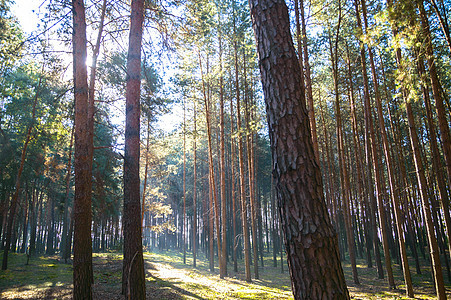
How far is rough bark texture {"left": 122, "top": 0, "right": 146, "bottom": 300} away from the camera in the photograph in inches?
178

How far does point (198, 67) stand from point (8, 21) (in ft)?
29.3

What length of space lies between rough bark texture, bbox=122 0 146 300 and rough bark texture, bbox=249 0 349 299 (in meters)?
2.91

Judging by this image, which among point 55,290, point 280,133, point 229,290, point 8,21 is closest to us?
point 280,133

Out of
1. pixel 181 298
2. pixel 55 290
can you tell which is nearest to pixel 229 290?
pixel 181 298

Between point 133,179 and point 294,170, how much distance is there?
3564 mm

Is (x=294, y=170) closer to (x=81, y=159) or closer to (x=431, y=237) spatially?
(x=81, y=159)

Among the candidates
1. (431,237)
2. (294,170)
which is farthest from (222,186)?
(294,170)

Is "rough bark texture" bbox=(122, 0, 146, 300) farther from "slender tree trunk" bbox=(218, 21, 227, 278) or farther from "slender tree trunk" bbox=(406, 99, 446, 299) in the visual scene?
"slender tree trunk" bbox=(218, 21, 227, 278)

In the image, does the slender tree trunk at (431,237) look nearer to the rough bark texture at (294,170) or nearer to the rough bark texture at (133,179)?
the rough bark texture at (294,170)

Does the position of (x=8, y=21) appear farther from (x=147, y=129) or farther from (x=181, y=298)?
(x=181, y=298)

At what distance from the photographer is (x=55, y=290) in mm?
7855

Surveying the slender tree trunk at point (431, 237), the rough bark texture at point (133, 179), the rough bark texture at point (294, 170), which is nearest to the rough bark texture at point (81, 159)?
the rough bark texture at point (133, 179)

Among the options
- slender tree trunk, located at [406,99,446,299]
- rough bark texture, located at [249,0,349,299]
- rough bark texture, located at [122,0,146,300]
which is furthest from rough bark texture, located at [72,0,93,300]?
slender tree trunk, located at [406,99,446,299]

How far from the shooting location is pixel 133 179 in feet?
16.2
